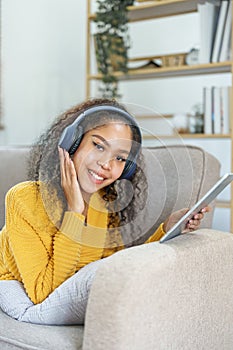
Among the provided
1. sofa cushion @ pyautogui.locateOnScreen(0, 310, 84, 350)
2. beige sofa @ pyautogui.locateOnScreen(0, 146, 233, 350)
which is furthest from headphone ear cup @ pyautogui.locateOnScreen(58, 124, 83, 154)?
sofa cushion @ pyautogui.locateOnScreen(0, 310, 84, 350)

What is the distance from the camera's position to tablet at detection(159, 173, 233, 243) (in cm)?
118

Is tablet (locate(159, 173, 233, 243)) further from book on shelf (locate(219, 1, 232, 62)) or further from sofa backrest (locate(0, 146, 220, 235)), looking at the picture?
book on shelf (locate(219, 1, 232, 62))

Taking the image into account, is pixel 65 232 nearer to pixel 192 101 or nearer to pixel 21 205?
pixel 21 205

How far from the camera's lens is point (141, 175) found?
54.2 inches

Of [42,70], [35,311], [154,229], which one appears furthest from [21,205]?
[42,70]

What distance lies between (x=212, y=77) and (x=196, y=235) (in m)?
1.90

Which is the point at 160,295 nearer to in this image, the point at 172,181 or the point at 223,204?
the point at 172,181

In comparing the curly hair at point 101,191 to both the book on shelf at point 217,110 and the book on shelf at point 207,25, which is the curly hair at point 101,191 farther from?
the book on shelf at point 207,25

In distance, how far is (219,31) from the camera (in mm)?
2723

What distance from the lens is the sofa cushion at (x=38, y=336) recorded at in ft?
3.66

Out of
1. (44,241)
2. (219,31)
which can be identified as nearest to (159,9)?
(219,31)

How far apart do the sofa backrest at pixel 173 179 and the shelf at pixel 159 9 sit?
4.79 ft

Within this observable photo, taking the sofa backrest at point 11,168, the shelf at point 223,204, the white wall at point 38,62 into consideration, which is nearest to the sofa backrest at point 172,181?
the sofa backrest at point 11,168

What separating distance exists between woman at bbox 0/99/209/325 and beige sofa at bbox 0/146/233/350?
2.1 inches
